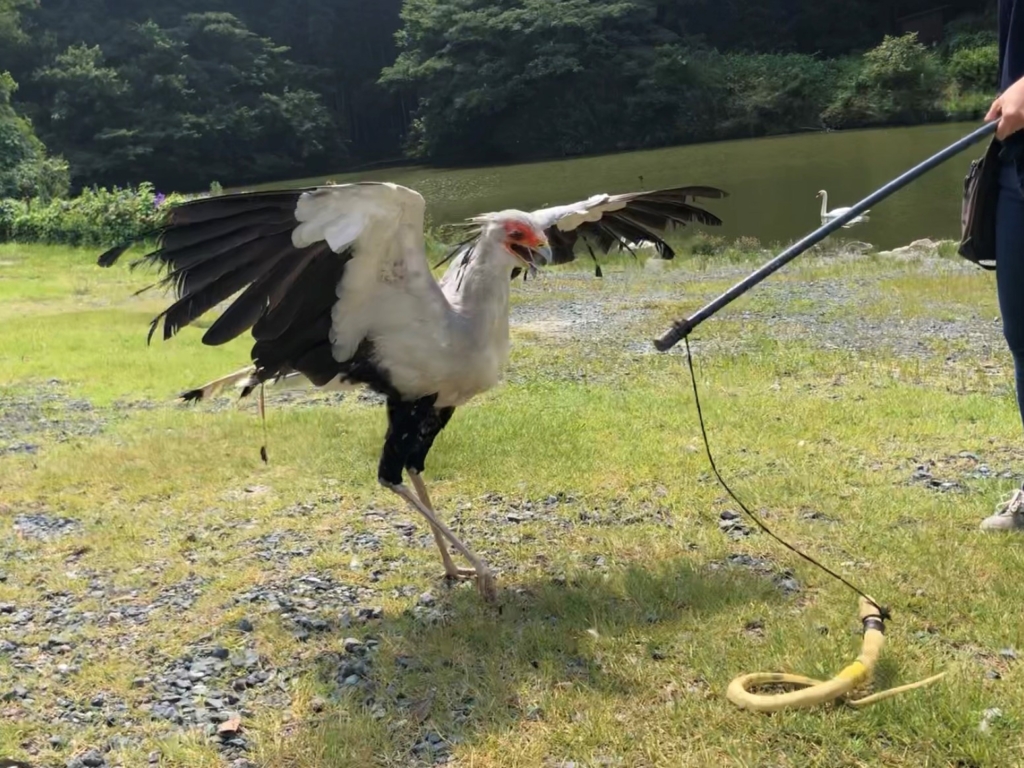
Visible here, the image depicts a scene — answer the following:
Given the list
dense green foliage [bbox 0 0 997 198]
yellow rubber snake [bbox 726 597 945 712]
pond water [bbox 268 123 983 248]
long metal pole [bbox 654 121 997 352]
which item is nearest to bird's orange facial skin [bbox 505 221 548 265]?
long metal pole [bbox 654 121 997 352]

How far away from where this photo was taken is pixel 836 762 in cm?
247

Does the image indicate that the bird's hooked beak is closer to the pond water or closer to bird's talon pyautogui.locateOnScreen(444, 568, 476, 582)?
bird's talon pyautogui.locateOnScreen(444, 568, 476, 582)

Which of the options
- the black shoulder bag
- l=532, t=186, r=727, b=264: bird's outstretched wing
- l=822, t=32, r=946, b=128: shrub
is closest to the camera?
the black shoulder bag

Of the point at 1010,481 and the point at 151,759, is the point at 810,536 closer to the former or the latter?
the point at 1010,481

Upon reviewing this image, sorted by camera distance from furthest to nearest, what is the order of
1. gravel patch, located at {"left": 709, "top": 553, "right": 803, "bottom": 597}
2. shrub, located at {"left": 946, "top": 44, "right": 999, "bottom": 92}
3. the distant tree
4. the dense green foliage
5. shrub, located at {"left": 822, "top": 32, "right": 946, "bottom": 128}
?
1. the dense green foliage
2. shrub, located at {"left": 822, "top": 32, "right": 946, "bottom": 128}
3. shrub, located at {"left": 946, "top": 44, "right": 999, "bottom": 92}
4. the distant tree
5. gravel patch, located at {"left": 709, "top": 553, "right": 803, "bottom": 597}

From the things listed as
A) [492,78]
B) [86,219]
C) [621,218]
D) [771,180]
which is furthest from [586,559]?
[492,78]

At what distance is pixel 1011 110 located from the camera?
298 centimetres

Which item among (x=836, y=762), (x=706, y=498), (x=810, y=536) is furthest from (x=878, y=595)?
(x=706, y=498)

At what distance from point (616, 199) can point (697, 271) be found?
1153 centimetres

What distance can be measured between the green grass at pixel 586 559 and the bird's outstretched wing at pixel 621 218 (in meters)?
1.21

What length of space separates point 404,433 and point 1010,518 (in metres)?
2.44

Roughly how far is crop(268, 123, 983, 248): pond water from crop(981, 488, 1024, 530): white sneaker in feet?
51.5

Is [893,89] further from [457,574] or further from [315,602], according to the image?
[315,602]

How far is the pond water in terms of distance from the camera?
2267cm
